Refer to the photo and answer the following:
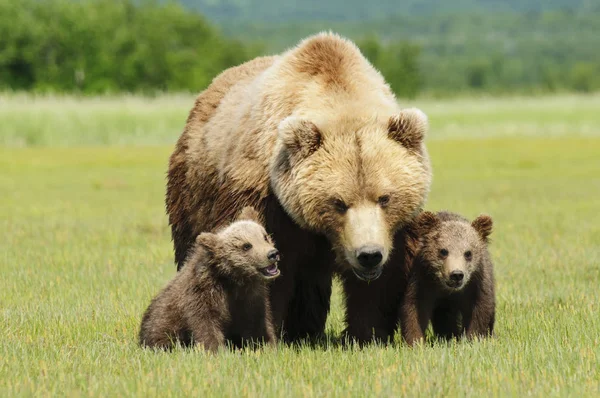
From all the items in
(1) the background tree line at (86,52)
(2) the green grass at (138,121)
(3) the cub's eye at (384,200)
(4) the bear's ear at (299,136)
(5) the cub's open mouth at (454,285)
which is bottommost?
(5) the cub's open mouth at (454,285)

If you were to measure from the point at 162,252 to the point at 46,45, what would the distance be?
198 ft

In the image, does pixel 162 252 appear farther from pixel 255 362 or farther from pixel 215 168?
pixel 255 362

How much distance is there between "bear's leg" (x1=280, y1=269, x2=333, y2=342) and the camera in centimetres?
790

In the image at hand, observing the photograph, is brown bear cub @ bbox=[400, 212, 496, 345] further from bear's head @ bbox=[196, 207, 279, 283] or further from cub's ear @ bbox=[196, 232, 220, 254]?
cub's ear @ bbox=[196, 232, 220, 254]

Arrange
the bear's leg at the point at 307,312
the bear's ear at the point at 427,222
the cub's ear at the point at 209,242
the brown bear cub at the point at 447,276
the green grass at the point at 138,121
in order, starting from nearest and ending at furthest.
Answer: the cub's ear at the point at 209,242 < the brown bear cub at the point at 447,276 < the bear's ear at the point at 427,222 < the bear's leg at the point at 307,312 < the green grass at the point at 138,121

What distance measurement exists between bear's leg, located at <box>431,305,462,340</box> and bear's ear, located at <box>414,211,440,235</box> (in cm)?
64

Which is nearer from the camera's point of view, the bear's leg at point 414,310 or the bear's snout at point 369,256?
the bear's snout at point 369,256

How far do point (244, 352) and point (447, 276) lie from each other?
5.03ft

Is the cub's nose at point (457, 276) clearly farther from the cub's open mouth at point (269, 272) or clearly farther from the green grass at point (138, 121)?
the green grass at point (138, 121)

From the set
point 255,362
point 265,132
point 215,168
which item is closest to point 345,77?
point 265,132

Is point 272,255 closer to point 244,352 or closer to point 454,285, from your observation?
point 244,352

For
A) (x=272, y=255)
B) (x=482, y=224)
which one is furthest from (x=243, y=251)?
(x=482, y=224)

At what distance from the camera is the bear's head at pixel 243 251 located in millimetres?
6293

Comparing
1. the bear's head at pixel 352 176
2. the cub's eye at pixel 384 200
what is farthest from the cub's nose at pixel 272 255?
the cub's eye at pixel 384 200
